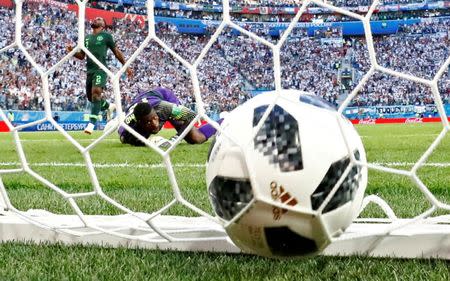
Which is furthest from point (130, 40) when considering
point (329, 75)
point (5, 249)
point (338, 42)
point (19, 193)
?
point (5, 249)

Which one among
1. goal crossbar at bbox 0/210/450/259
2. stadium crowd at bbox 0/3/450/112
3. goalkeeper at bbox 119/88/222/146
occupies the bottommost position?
stadium crowd at bbox 0/3/450/112

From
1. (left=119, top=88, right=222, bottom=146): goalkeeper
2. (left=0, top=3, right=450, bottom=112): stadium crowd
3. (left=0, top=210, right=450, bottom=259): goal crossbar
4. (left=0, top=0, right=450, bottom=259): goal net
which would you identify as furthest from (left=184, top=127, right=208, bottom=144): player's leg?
(left=0, top=210, right=450, bottom=259): goal crossbar

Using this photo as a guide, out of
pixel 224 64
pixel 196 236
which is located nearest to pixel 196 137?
pixel 196 236

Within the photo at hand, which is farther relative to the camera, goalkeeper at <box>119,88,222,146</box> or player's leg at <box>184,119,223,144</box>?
player's leg at <box>184,119,223,144</box>

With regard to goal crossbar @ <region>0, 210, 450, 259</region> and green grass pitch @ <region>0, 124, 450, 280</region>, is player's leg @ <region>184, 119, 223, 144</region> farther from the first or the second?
goal crossbar @ <region>0, 210, 450, 259</region>

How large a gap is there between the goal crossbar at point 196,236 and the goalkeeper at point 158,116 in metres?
2.36

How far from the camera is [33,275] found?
4.71 feet

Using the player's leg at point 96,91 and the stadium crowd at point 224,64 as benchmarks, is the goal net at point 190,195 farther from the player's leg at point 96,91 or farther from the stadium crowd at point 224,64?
the stadium crowd at point 224,64

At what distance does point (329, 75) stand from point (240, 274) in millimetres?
14957

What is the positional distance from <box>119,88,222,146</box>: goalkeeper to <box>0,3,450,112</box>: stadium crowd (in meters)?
2.05

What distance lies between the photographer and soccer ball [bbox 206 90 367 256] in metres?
1.16

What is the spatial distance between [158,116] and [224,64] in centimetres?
846

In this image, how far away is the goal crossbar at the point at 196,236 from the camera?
1.56 meters

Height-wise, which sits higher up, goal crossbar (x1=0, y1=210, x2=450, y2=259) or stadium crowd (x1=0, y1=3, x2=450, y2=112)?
goal crossbar (x1=0, y1=210, x2=450, y2=259)
